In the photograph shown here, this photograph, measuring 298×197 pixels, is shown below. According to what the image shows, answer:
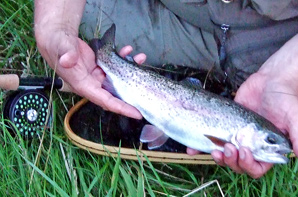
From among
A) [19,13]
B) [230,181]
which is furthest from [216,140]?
[19,13]

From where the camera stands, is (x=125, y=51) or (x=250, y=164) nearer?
(x=250, y=164)

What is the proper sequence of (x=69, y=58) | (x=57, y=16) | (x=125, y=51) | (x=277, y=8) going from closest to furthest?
(x=69, y=58) < (x=277, y=8) < (x=57, y=16) < (x=125, y=51)

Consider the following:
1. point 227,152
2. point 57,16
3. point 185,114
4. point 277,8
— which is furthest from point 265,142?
point 57,16

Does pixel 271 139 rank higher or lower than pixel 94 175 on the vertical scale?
higher

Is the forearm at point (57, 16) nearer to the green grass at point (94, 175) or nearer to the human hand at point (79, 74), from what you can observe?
the human hand at point (79, 74)

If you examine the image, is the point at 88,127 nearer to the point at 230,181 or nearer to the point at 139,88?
the point at 139,88

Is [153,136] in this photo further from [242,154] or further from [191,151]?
[242,154]

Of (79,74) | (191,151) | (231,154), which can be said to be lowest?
(191,151)

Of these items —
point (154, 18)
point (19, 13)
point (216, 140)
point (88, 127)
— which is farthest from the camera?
point (19, 13)
